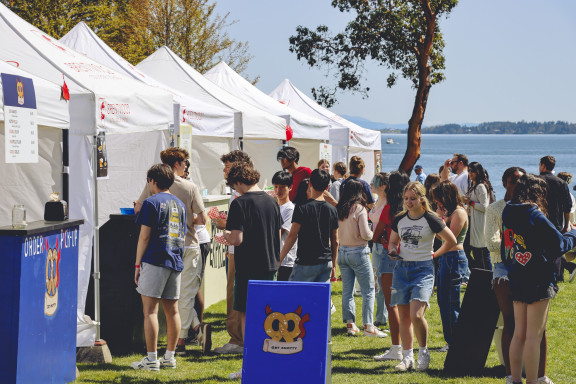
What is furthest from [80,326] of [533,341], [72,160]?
[533,341]

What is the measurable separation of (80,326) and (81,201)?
3.67 feet

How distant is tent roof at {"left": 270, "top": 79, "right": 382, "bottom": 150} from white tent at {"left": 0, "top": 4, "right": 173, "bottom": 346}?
30.7ft

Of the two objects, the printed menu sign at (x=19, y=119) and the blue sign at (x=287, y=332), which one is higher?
the printed menu sign at (x=19, y=119)

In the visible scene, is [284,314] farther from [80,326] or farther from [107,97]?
[107,97]

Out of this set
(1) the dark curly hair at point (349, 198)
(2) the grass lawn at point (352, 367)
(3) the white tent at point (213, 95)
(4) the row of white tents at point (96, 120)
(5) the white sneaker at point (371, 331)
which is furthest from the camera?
(3) the white tent at point (213, 95)

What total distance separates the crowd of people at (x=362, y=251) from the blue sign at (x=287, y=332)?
123cm

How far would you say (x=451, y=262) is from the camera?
7.36 meters

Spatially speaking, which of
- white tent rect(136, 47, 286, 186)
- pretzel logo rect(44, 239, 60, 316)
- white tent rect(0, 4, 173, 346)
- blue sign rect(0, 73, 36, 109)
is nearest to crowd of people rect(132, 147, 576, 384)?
white tent rect(0, 4, 173, 346)

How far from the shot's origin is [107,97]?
7207mm

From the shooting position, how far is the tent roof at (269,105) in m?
14.3

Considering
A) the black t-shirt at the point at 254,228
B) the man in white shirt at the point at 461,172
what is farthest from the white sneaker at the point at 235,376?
the man in white shirt at the point at 461,172

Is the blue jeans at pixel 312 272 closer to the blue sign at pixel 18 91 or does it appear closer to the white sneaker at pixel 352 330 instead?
the white sneaker at pixel 352 330

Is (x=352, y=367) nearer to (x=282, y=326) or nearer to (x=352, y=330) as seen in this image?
(x=352, y=330)

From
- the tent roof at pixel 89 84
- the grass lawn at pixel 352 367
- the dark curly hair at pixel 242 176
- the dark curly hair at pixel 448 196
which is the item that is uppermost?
the tent roof at pixel 89 84
